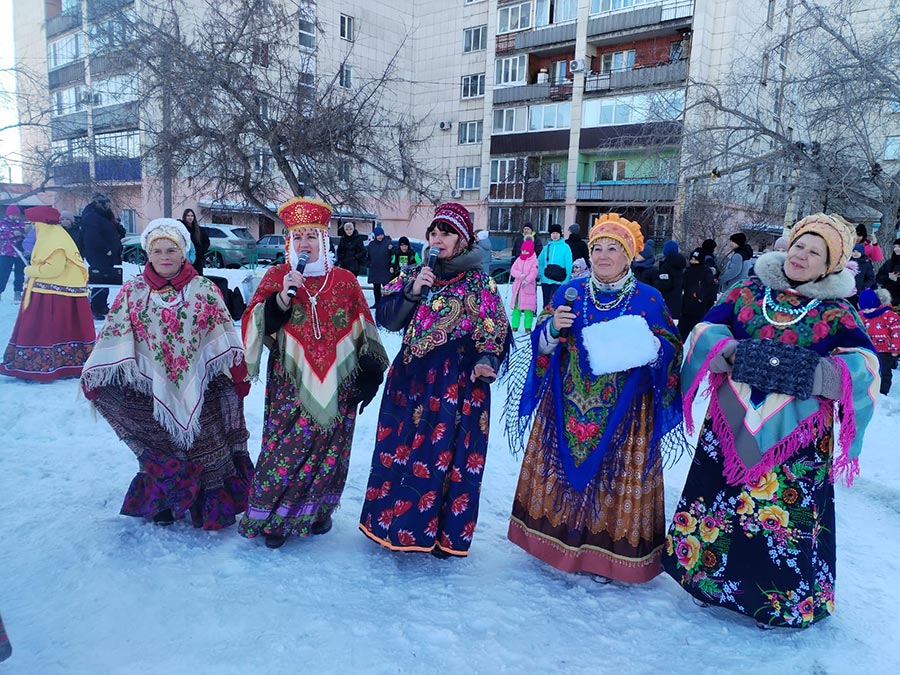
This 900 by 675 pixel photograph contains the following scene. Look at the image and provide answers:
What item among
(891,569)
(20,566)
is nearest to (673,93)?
(891,569)

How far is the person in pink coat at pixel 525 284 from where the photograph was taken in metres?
9.48

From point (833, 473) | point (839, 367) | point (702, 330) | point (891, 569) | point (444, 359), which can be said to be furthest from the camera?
point (891, 569)

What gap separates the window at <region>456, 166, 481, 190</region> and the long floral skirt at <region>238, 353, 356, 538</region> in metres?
25.9

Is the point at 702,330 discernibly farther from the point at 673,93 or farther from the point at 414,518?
the point at 673,93

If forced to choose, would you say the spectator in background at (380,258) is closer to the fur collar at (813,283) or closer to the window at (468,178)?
the fur collar at (813,283)

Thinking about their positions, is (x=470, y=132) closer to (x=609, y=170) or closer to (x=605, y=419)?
(x=609, y=170)

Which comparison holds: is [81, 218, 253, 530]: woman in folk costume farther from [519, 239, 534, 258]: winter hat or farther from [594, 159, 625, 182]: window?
[594, 159, 625, 182]: window

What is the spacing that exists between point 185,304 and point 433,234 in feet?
4.22

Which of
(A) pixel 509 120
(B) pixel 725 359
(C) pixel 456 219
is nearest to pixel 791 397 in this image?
(B) pixel 725 359

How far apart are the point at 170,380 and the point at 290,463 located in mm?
717

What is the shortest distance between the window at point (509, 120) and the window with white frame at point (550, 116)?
438 millimetres

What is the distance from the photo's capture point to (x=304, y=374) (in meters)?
2.96

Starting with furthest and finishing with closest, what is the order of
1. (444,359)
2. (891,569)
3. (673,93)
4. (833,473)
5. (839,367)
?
(673,93) < (891,569) < (444,359) < (833,473) < (839,367)

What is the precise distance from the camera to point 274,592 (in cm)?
269
